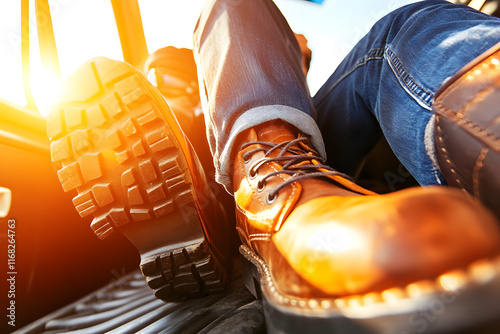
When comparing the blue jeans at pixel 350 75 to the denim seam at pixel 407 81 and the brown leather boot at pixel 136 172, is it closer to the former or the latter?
the denim seam at pixel 407 81

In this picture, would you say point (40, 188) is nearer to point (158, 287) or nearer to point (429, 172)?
point (158, 287)

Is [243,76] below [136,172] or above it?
above

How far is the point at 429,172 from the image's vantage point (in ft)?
1.59

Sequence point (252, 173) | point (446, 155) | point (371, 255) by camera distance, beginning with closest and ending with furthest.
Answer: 1. point (371, 255)
2. point (446, 155)
3. point (252, 173)

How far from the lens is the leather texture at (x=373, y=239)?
8.4 inches

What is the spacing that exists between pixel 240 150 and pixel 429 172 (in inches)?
12.4

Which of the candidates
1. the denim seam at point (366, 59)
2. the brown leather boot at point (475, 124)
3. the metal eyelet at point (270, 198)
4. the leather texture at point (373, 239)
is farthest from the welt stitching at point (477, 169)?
the denim seam at point (366, 59)

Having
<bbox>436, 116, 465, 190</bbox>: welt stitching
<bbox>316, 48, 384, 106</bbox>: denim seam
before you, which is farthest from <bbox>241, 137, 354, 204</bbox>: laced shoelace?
<bbox>316, 48, 384, 106</bbox>: denim seam

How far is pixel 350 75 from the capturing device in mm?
700

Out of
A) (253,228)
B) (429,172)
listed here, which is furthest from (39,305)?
(429,172)

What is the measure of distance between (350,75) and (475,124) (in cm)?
41

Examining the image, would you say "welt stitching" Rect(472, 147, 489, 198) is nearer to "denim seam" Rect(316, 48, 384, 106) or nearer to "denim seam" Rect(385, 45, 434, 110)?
"denim seam" Rect(385, 45, 434, 110)

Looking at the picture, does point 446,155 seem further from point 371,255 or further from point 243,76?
point 243,76

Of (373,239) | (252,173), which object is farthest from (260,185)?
(373,239)
